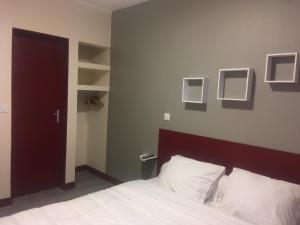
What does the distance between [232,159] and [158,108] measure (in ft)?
3.73

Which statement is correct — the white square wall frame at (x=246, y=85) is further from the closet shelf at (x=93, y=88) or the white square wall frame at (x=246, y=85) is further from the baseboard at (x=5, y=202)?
the baseboard at (x=5, y=202)

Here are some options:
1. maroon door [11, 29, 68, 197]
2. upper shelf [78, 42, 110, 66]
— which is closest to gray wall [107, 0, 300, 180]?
upper shelf [78, 42, 110, 66]

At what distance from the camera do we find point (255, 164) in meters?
2.20

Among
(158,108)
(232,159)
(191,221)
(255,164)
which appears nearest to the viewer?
(191,221)

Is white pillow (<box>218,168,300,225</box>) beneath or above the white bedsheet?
above

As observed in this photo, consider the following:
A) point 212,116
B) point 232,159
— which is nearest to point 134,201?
point 232,159

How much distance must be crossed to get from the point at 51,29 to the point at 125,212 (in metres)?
2.49

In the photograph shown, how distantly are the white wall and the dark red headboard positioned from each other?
1417mm

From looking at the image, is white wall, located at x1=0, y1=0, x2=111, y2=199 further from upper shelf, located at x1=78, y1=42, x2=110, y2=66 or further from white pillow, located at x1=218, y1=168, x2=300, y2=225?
white pillow, located at x1=218, y1=168, x2=300, y2=225

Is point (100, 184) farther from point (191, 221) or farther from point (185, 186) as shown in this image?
point (191, 221)

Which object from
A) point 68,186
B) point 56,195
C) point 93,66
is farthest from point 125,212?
point 93,66

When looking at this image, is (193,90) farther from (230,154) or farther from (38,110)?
(38,110)

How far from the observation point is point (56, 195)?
3.31 metres

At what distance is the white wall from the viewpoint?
281 centimetres
